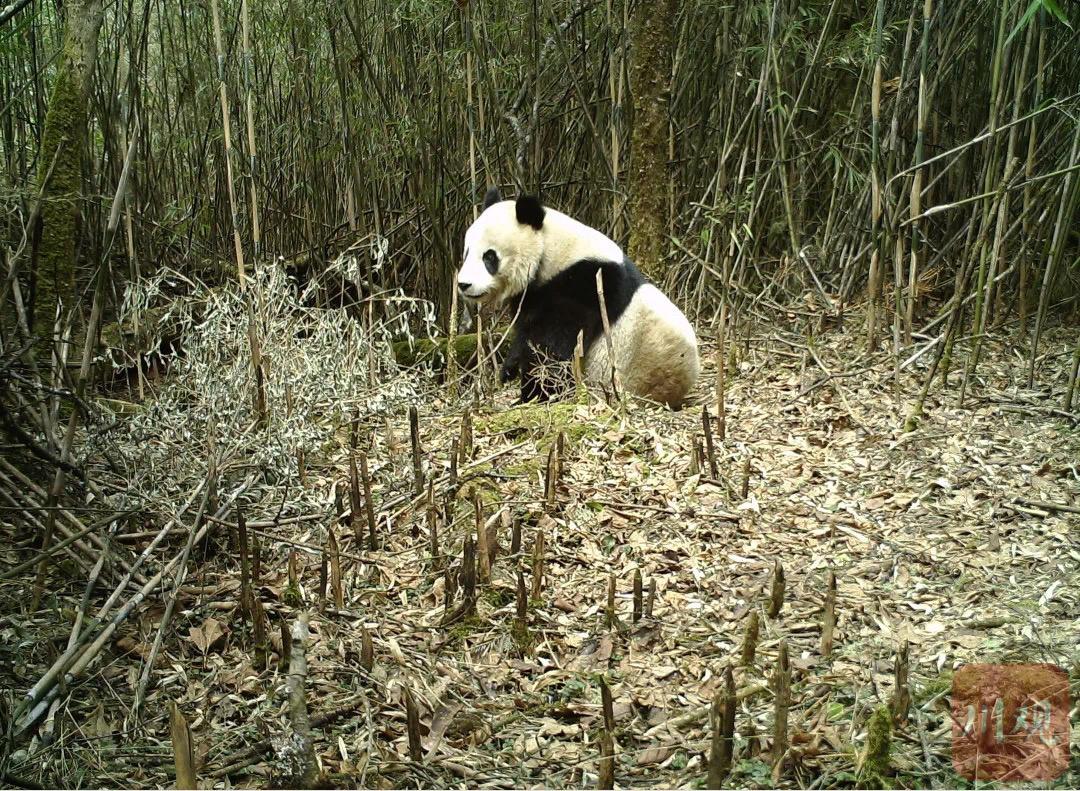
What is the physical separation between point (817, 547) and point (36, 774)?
2265 millimetres

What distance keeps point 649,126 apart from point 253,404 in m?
2.62

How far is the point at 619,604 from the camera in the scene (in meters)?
2.76

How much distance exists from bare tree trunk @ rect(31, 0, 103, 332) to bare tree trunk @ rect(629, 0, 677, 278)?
2.82 metres

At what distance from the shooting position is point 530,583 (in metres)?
2.83

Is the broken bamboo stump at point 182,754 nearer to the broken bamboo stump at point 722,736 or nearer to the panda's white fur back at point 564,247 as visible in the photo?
the broken bamboo stump at point 722,736

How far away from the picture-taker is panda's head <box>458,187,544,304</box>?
171 inches

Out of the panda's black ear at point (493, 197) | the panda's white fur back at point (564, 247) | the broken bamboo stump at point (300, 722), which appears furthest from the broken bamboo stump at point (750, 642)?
the panda's black ear at point (493, 197)

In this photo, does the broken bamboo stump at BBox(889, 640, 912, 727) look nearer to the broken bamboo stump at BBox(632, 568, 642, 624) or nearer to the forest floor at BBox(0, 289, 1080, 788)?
the forest floor at BBox(0, 289, 1080, 788)

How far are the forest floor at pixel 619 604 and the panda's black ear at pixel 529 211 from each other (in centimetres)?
96

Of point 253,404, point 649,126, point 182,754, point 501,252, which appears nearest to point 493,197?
point 501,252

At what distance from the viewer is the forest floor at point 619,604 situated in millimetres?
2088

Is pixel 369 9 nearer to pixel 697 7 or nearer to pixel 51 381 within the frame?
pixel 697 7

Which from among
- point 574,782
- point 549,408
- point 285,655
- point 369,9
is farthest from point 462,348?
point 574,782

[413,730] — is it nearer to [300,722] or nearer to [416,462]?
[300,722]
